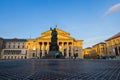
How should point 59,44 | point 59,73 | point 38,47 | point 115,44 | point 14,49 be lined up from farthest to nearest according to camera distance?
point 14,49, point 38,47, point 59,44, point 115,44, point 59,73

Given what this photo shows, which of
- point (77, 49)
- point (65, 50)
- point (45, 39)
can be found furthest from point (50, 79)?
point (77, 49)

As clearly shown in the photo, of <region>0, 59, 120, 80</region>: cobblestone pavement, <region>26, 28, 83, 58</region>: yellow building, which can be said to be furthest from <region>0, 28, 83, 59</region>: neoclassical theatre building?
<region>0, 59, 120, 80</region>: cobblestone pavement

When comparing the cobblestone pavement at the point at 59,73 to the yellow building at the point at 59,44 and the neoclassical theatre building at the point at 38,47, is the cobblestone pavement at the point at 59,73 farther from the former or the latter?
the yellow building at the point at 59,44

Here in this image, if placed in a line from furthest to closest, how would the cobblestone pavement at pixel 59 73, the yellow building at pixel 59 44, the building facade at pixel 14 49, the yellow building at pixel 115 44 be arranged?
the building facade at pixel 14 49
the yellow building at pixel 59 44
the yellow building at pixel 115 44
the cobblestone pavement at pixel 59 73

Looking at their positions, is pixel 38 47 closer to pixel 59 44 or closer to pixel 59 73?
pixel 59 44

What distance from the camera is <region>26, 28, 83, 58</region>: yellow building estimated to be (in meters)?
79.4

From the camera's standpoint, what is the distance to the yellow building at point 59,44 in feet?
260

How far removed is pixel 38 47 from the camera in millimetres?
83188

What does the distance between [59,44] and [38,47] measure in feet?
41.5

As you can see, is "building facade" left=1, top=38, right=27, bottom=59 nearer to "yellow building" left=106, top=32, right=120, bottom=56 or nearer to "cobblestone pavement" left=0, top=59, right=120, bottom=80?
"yellow building" left=106, top=32, right=120, bottom=56

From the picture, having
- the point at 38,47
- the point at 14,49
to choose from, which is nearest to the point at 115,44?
the point at 38,47

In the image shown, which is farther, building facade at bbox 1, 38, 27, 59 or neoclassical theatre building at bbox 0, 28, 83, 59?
building facade at bbox 1, 38, 27, 59

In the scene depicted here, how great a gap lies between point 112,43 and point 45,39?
39.0 metres

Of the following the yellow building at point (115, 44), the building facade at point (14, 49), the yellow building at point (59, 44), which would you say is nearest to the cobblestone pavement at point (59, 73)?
the yellow building at point (59, 44)
